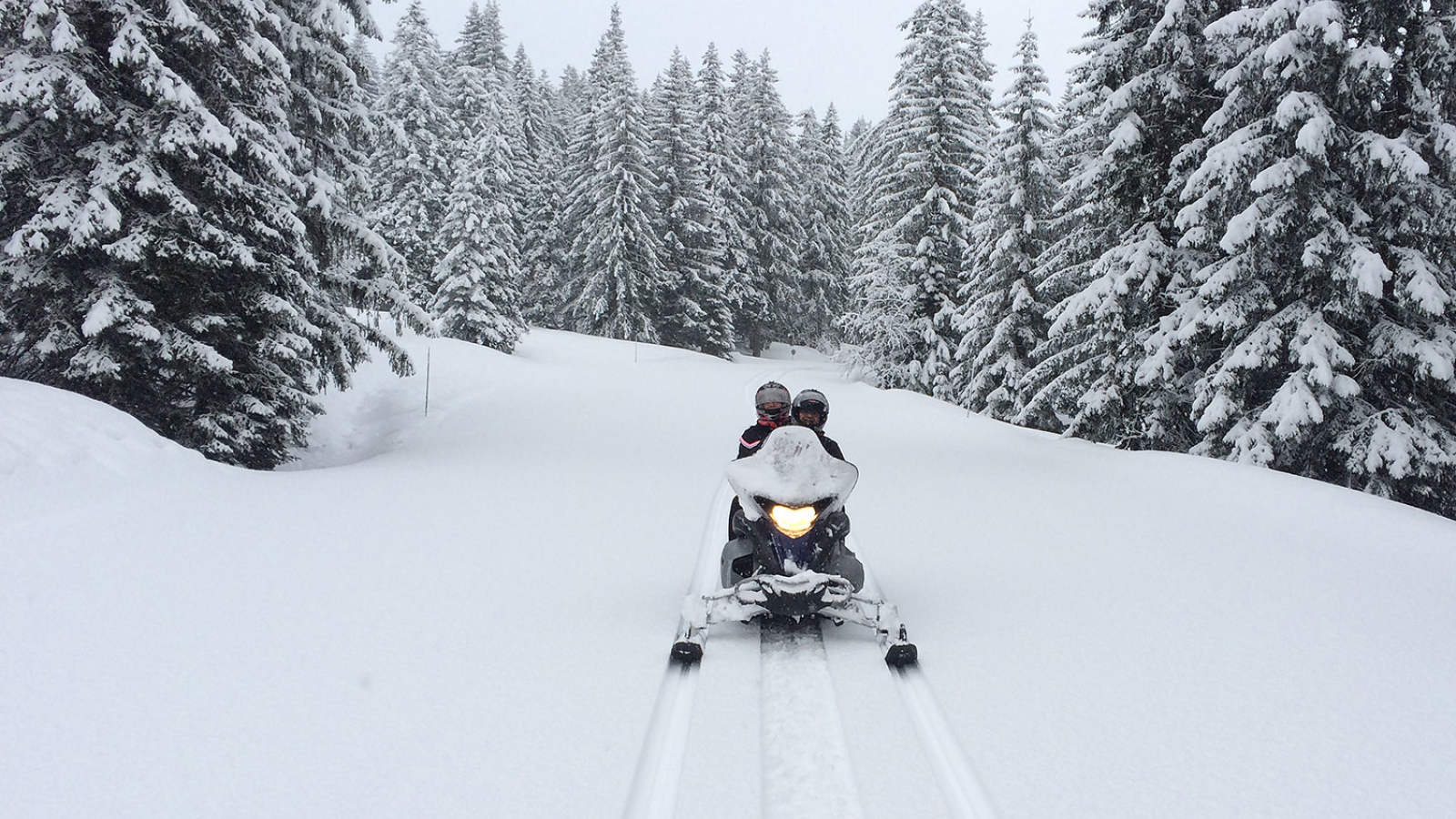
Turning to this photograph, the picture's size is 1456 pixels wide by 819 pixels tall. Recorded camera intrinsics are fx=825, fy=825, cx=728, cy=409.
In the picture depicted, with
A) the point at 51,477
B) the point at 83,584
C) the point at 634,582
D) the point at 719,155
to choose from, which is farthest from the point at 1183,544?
the point at 719,155

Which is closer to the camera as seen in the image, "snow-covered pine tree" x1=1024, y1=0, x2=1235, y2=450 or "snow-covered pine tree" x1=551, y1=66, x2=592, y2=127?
"snow-covered pine tree" x1=1024, y1=0, x2=1235, y2=450

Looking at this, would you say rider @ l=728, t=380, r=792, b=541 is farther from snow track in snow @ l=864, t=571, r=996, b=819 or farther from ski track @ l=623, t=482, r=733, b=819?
snow track in snow @ l=864, t=571, r=996, b=819

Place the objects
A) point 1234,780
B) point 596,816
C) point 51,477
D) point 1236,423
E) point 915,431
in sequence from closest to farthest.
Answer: point 596,816 < point 1234,780 < point 51,477 < point 1236,423 < point 915,431

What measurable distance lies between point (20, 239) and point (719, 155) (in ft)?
124

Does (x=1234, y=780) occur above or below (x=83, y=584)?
above

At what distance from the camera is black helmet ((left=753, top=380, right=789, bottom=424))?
274 inches

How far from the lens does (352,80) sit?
1351 centimetres

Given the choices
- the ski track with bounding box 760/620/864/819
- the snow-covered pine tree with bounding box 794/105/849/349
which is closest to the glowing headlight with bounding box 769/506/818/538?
the ski track with bounding box 760/620/864/819

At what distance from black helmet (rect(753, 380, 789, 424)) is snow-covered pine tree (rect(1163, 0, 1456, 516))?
27.8ft

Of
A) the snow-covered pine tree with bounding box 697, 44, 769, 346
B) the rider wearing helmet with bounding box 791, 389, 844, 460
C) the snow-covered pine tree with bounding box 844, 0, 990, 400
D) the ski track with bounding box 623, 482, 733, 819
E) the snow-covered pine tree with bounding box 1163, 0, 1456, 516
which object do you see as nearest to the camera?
the ski track with bounding box 623, 482, 733, 819

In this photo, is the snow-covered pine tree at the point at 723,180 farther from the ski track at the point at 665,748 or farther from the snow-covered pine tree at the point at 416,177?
the ski track at the point at 665,748

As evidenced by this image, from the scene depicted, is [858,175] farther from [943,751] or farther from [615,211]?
[943,751]

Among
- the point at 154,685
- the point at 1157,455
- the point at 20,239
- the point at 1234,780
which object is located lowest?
the point at 154,685

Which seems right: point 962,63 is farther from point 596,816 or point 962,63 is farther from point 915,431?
point 596,816
